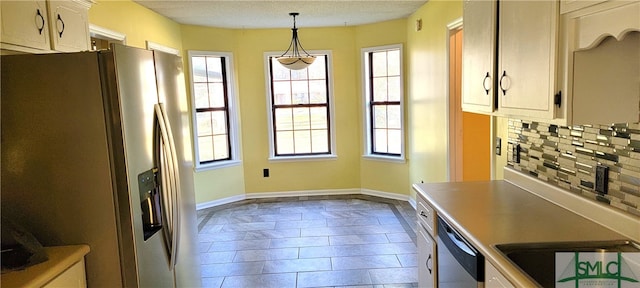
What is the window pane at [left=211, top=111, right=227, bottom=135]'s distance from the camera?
5.59 m

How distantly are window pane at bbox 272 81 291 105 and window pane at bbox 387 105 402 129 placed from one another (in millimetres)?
1442

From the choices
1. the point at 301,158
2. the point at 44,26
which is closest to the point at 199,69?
the point at 301,158

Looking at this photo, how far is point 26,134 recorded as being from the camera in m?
1.79

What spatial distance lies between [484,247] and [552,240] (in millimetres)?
272

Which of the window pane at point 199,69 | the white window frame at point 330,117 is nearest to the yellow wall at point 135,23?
the window pane at point 199,69

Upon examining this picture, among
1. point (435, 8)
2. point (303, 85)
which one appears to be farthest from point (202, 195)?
point (435, 8)

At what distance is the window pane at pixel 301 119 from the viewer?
231 inches

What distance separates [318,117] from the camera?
5.89 metres

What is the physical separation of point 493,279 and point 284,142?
4.62 m

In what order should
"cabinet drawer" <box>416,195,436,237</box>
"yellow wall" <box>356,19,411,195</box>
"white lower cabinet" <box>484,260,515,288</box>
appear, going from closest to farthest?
1. "white lower cabinet" <box>484,260,515,288</box>
2. "cabinet drawer" <box>416,195,436,237</box>
3. "yellow wall" <box>356,19,411,195</box>

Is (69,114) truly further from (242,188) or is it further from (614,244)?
(242,188)

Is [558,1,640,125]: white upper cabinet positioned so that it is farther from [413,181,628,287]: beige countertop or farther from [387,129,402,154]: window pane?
[387,129,402,154]: window pane

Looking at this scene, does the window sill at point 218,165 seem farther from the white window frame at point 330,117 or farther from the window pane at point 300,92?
the window pane at point 300,92

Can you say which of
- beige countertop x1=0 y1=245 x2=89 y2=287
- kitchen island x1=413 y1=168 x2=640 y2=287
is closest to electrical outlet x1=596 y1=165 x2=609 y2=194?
kitchen island x1=413 y1=168 x2=640 y2=287
